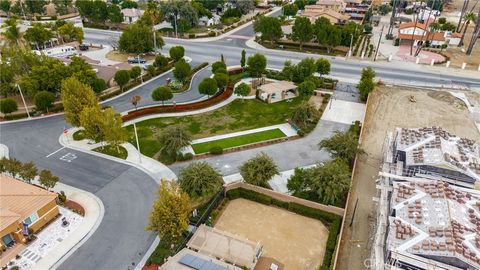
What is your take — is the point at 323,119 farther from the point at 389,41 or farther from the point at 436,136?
the point at 389,41

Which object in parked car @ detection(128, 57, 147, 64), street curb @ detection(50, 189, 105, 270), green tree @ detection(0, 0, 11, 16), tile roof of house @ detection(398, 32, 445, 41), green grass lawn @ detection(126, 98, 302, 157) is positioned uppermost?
green tree @ detection(0, 0, 11, 16)

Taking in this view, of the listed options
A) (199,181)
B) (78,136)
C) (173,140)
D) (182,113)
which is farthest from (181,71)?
(199,181)

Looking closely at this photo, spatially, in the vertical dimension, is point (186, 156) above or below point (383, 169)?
below

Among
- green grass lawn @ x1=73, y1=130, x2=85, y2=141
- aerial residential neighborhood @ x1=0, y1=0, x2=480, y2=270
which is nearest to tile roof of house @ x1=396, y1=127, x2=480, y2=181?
aerial residential neighborhood @ x1=0, y1=0, x2=480, y2=270

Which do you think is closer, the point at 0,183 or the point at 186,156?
the point at 0,183

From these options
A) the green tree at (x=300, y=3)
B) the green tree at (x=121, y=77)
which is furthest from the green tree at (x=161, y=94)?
the green tree at (x=300, y=3)

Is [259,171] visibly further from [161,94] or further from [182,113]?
[161,94]

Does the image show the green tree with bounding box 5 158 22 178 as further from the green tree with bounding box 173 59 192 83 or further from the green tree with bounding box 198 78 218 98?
the green tree with bounding box 173 59 192 83

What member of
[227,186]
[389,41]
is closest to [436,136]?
[227,186]
